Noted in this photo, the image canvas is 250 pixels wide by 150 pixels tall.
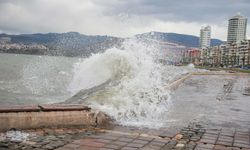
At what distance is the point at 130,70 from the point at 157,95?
134 inches

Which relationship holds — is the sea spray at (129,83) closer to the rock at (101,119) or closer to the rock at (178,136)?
the rock at (101,119)

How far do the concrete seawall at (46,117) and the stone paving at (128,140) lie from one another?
0.15 metres

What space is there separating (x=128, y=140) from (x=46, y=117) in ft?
4.55

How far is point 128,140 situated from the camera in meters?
5.19

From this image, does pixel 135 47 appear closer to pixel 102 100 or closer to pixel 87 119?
pixel 102 100

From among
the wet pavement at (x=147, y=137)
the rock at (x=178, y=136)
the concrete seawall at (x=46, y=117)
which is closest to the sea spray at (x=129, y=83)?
the wet pavement at (x=147, y=137)

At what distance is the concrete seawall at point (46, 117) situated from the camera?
531 cm

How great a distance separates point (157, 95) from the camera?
9.52 metres

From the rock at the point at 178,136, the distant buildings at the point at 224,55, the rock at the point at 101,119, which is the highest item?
the distant buildings at the point at 224,55

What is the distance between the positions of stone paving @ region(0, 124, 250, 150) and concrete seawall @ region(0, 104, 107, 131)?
15 centimetres

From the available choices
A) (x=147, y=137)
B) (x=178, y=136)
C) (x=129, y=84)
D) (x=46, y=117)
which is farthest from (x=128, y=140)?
(x=129, y=84)

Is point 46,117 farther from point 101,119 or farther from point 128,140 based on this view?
point 128,140

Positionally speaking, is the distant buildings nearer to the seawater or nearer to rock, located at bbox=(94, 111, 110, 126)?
the seawater

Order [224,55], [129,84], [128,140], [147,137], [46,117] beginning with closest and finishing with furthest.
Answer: [128,140] < [147,137] < [46,117] < [129,84] < [224,55]
